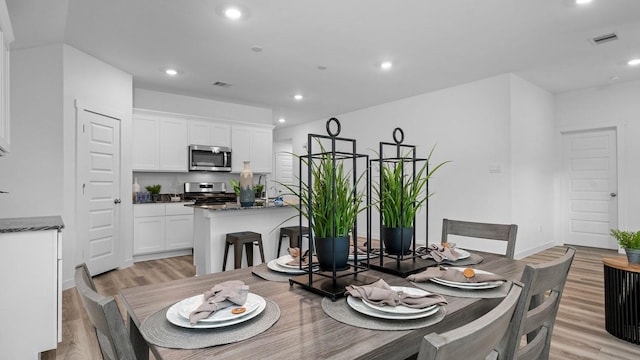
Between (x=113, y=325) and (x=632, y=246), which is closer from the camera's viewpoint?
(x=113, y=325)

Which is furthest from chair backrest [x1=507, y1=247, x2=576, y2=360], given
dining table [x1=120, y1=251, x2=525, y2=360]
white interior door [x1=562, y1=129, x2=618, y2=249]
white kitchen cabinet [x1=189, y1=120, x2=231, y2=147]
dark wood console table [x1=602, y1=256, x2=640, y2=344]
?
white interior door [x1=562, y1=129, x2=618, y2=249]

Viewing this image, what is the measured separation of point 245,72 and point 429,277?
13.2 ft

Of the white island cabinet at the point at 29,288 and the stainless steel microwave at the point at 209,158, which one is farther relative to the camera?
the stainless steel microwave at the point at 209,158

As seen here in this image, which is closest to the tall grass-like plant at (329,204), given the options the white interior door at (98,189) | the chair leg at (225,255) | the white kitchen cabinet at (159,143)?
the chair leg at (225,255)

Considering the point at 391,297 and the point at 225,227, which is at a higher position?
the point at 391,297

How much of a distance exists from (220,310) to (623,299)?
2761 millimetres

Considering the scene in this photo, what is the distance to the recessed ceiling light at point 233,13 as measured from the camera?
2.91 metres

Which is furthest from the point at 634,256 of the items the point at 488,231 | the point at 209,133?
the point at 209,133

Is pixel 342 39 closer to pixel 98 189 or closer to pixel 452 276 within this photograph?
pixel 452 276

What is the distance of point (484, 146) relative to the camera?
4.98 metres

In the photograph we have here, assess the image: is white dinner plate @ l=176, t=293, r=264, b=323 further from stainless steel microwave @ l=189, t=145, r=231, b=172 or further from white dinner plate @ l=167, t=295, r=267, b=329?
stainless steel microwave @ l=189, t=145, r=231, b=172

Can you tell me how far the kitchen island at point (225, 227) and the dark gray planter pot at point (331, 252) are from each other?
2.09 m

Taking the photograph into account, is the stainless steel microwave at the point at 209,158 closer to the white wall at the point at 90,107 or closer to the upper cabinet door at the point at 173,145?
the upper cabinet door at the point at 173,145

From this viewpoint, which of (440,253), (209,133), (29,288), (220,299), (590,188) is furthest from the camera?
(209,133)
